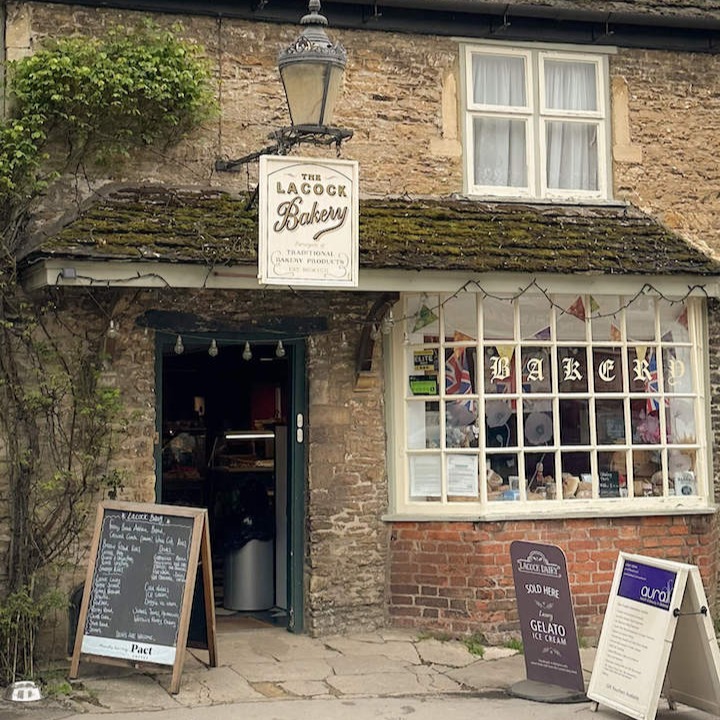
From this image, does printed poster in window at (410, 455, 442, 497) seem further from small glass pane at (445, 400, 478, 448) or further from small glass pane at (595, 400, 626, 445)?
small glass pane at (595, 400, 626, 445)

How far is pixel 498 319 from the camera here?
9.99 meters

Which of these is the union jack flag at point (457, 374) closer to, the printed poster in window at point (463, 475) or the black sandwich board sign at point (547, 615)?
the printed poster in window at point (463, 475)

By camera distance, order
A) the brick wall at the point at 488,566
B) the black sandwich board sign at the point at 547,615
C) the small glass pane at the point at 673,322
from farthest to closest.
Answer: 1. the small glass pane at the point at 673,322
2. the brick wall at the point at 488,566
3. the black sandwich board sign at the point at 547,615

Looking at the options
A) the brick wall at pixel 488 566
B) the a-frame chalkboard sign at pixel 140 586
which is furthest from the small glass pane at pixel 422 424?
the a-frame chalkboard sign at pixel 140 586

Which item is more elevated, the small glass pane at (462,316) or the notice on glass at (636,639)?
the small glass pane at (462,316)

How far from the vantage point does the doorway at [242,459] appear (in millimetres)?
9969

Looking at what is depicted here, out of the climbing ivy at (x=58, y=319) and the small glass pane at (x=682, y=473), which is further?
the small glass pane at (x=682, y=473)

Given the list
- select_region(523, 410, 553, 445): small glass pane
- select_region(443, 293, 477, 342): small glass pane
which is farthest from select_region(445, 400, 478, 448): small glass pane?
select_region(443, 293, 477, 342): small glass pane

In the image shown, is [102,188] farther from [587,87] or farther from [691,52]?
[691,52]

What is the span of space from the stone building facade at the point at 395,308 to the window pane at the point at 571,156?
198 mm

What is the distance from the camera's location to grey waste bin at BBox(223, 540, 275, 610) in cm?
1073

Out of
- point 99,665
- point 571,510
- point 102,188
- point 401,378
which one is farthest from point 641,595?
point 102,188

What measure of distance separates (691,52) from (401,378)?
13.6ft

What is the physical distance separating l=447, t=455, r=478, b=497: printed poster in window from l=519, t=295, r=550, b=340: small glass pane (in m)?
1.16
